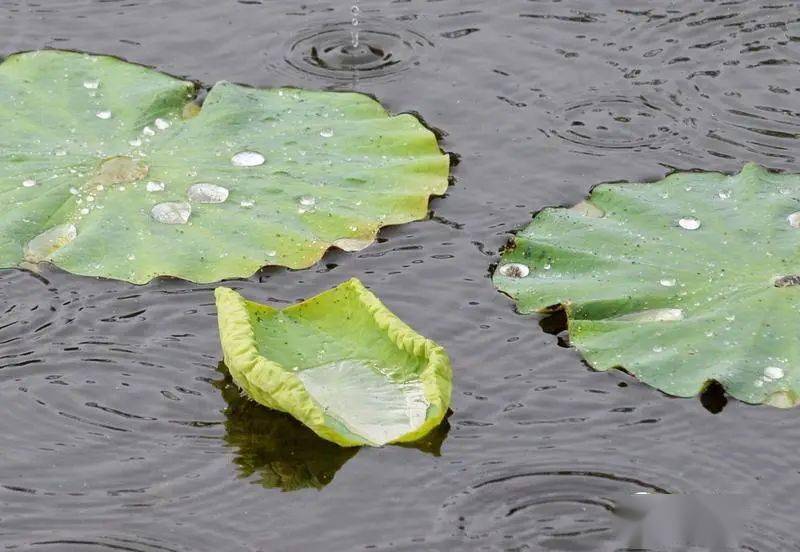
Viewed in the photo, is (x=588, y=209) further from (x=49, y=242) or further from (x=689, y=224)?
(x=49, y=242)

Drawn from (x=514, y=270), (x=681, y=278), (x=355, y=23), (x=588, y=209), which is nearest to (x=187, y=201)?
(x=514, y=270)

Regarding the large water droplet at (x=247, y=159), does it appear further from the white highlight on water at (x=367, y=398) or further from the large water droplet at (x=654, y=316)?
the large water droplet at (x=654, y=316)

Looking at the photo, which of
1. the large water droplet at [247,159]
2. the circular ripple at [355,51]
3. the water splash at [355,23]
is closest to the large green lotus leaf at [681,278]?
the large water droplet at [247,159]

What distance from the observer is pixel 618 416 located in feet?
13.2

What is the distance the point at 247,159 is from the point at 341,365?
115 centimetres

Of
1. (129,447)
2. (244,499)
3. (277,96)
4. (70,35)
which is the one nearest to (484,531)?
(244,499)

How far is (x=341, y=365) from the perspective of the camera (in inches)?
161

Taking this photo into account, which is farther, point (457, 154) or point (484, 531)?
point (457, 154)

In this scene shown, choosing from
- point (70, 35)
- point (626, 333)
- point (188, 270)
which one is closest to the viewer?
point (626, 333)

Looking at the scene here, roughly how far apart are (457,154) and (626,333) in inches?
50.2

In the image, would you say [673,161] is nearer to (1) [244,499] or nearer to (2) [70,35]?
(1) [244,499]

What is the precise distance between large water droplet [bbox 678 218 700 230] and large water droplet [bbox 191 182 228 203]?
1544 mm

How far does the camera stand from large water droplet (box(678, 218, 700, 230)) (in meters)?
4.54

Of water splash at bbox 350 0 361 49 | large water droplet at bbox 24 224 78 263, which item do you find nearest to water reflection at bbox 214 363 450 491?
large water droplet at bbox 24 224 78 263
